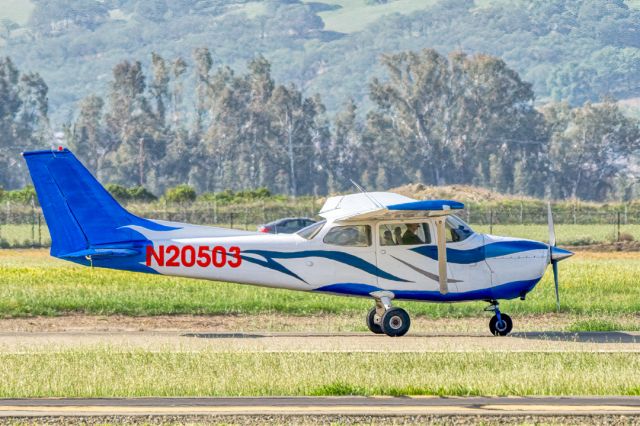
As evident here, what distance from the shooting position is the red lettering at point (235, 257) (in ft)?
70.3

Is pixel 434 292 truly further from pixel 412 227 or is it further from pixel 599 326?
pixel 599 326

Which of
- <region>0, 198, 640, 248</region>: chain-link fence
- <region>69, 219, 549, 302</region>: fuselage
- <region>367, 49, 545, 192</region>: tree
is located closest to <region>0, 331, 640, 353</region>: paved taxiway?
<region>69, 219, 549, 302</region>: fuselage

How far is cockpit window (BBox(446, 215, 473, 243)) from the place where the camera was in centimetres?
2167

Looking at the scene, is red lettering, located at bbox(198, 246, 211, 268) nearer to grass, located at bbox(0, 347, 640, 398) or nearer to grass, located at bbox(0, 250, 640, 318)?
grass, located at bbox(0, 347, 640, 398)

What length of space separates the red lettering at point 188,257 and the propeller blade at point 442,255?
393 centimetres

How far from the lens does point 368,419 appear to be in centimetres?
1336

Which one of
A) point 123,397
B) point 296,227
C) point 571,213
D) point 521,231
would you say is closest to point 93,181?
point 123,397

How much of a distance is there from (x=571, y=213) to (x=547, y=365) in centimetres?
5638

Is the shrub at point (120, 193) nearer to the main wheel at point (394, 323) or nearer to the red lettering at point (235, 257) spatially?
the red lettering at point (235, 257)

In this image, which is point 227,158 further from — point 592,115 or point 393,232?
point 393,232

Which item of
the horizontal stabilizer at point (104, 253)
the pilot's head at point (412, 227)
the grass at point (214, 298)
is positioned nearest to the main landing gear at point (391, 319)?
the pilot's head at point (412, 227)

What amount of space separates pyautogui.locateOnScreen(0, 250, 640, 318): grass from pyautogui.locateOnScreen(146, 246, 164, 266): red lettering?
432 centimetres

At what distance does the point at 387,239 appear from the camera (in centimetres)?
2167

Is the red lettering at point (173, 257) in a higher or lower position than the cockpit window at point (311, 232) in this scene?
lower
